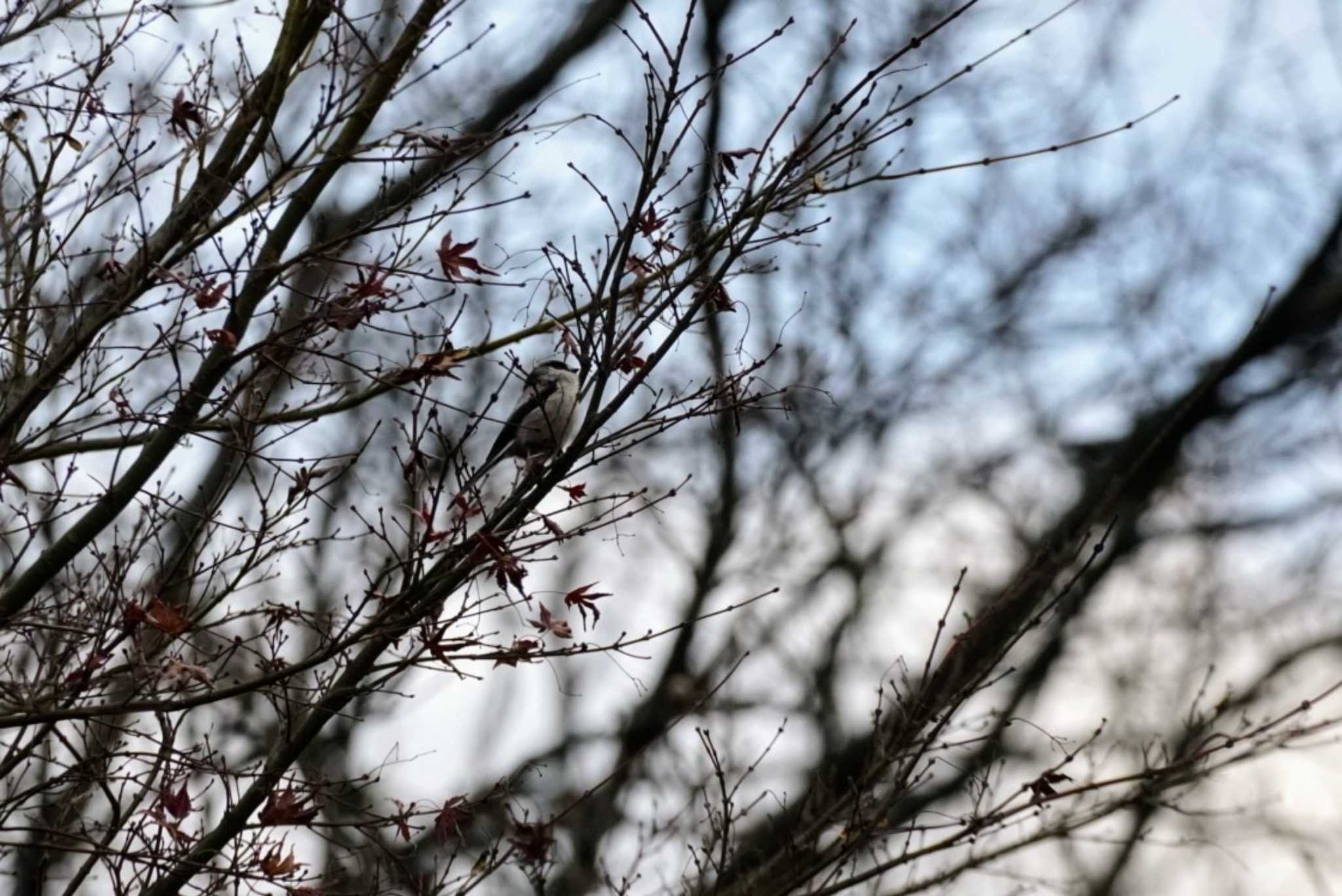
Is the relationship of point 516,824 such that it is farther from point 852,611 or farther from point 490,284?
point 852,611

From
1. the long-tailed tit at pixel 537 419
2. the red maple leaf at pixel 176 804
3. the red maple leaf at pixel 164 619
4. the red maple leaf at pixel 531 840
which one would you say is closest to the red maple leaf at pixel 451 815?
the red maple leaf at pixel 531 840

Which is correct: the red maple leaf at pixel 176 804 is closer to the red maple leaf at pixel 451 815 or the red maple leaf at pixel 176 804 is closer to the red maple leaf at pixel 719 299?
the red maple leaf at pixel 451 815

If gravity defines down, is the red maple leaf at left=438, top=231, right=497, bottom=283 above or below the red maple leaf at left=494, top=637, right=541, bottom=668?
above

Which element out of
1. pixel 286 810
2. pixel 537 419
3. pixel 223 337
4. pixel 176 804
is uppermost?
pixel 537 419

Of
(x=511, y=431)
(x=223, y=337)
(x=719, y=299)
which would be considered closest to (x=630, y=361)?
(x=719, y=299)

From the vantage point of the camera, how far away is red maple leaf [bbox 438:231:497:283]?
11.9ft

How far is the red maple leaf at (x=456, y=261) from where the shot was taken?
3.64 metres

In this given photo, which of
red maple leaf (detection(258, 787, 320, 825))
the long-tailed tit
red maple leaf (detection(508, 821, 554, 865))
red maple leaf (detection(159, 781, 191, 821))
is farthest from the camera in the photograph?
the long-tailed tit

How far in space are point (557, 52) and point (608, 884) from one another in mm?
7315

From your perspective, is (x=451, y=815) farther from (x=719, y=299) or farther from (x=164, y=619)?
(x=719, y=299)

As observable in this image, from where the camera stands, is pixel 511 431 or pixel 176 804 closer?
pixel 176 804

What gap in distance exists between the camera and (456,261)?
367 centimetres

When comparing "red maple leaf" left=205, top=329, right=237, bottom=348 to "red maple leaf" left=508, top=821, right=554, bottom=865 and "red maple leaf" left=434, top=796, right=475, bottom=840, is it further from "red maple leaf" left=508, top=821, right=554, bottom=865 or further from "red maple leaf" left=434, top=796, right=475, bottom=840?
"red maple leaf" left=508, top=821, right=554, bottom=865

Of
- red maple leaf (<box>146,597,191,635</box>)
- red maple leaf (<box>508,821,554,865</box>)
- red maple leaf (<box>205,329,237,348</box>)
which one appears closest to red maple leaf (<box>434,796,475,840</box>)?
red maple leaf (<box>508,821,554,865</box>)
